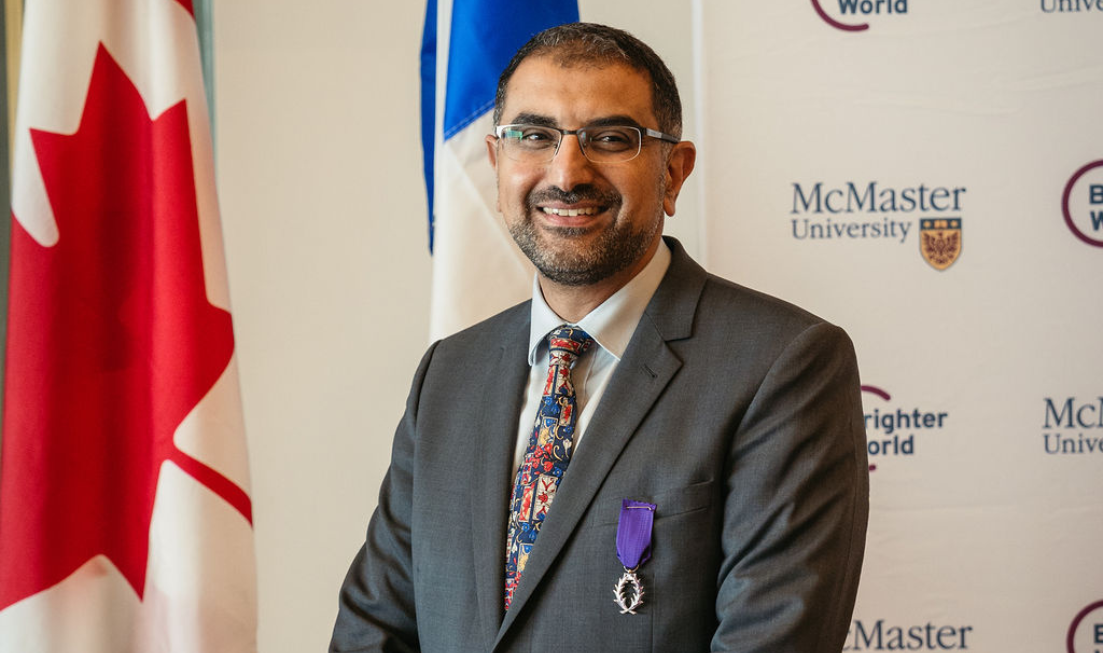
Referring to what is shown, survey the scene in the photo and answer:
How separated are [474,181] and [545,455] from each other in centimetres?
108

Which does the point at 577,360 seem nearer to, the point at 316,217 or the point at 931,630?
the point at 931,630

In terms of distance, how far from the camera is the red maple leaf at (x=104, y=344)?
2078 millimetres

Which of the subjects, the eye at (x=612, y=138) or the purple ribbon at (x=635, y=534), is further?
the eye at (x=612, y=138)

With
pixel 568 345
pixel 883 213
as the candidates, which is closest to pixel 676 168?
pixel 568 345

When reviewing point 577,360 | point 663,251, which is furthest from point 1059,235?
point 577,360

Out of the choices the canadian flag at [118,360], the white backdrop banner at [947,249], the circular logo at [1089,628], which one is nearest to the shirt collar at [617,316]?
the canadian flag at [118,360]

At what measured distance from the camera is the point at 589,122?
6.31 feet

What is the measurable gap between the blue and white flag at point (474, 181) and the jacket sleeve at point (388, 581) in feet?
2.05

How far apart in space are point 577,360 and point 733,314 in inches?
11.7

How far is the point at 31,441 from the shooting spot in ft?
6.79

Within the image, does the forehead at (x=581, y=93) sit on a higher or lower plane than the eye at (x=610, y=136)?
higher

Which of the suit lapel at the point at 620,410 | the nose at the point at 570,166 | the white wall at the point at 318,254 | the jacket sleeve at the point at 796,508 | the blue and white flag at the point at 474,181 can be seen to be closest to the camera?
the jacket sleeve at the point at 796,508

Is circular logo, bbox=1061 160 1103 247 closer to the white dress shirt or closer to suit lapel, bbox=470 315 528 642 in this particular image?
the white dress shirt

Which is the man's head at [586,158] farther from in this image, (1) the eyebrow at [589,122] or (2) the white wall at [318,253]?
(2) the white wall at [318,253]
